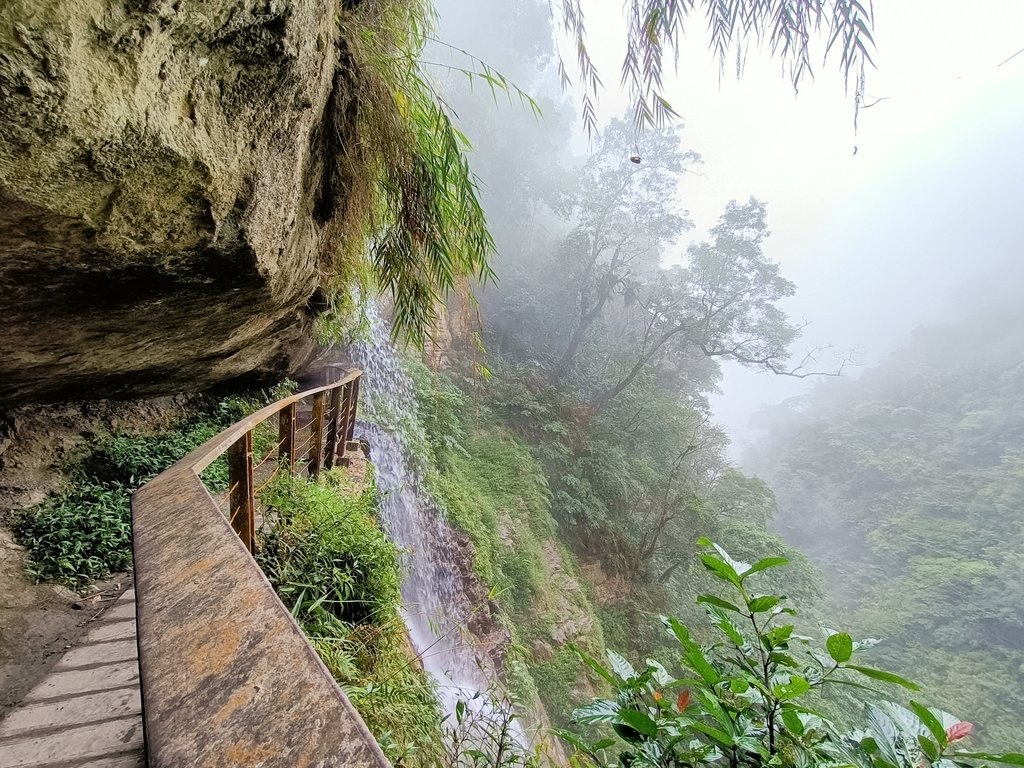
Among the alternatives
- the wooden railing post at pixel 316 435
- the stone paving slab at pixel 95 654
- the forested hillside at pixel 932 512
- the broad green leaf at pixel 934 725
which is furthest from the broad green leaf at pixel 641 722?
the forested hillside at pixel 932 512

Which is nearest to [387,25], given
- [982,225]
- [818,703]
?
[818,703]

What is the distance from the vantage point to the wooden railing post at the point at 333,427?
4234 mm

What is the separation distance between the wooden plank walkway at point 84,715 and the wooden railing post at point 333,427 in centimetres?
251

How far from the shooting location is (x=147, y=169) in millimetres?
1506

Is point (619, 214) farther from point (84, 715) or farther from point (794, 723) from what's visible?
point (84, 715)

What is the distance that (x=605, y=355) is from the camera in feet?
→ 51.4

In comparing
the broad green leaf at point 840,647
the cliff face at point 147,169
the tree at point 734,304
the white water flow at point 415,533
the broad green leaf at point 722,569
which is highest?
the tree at point 734,304

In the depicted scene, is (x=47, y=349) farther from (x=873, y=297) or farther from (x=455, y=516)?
(x=873, y=297)

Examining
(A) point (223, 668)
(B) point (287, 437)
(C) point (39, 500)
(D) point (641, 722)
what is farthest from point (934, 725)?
(C) point (39, 500)

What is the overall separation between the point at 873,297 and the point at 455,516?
75655 mm

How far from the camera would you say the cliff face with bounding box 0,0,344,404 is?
46.3 inches

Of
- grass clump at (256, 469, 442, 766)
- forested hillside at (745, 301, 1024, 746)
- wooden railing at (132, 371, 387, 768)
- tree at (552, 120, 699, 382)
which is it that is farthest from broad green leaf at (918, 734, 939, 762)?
tree at (552, 120, 699, 382)

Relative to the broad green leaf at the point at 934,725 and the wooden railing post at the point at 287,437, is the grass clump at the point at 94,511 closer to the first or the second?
the wooden railing post at the point at 287,437

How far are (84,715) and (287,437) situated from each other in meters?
1.74
